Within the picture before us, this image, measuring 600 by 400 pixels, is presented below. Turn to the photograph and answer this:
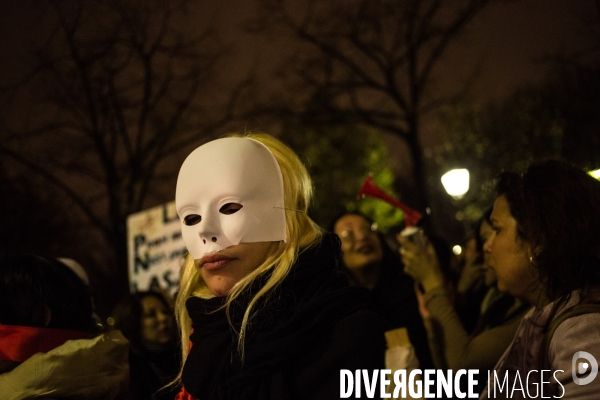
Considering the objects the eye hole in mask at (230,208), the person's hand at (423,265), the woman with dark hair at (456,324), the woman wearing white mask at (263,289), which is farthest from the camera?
the person's hand at (423,265)

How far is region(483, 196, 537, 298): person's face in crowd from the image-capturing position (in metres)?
2.44

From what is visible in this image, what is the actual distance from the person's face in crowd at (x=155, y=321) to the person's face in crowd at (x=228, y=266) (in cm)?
275

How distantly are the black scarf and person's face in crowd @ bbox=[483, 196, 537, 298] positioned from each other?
87cm

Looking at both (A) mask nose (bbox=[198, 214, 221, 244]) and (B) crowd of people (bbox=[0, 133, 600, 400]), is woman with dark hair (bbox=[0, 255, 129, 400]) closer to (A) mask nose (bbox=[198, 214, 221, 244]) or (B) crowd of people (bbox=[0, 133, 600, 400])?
(B) crowd of people (bbox=[0, 133, 600, 400])

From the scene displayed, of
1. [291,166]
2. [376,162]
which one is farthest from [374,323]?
[376,162]

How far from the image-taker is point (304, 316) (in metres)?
1.84

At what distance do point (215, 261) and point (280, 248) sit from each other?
233mm

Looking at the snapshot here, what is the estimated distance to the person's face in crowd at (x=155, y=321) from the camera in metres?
4.64

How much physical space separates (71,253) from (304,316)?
55.8 ft

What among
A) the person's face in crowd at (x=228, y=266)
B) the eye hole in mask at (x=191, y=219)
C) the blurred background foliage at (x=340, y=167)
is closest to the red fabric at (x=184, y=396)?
the person's face in crowd at (x=228, y=266)

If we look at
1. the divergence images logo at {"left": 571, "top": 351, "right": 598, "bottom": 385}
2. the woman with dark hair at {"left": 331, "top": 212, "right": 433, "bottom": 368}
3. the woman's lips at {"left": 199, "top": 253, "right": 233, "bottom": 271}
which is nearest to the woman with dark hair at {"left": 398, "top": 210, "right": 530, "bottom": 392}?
the woman with dark hair at {"left": 331, "top": 212, "right": 433, "bottom": 368}

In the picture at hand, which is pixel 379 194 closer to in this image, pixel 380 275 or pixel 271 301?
pixel 380 275

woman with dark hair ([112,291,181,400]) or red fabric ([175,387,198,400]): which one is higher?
woman with dark hair ([112,291,181,400])

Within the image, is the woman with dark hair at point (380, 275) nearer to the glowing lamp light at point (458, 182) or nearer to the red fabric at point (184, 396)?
the red fabric at point (184, 396)
